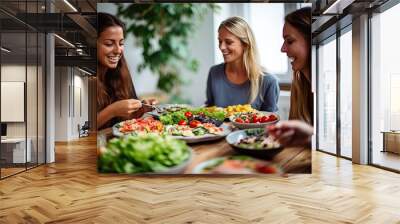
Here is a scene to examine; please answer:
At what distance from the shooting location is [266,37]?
15.3 feet

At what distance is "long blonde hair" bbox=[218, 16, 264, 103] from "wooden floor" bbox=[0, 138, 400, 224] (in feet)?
4.13

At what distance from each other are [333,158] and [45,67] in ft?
19.5

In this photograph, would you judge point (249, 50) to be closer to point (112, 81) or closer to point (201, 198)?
point (112, 81)

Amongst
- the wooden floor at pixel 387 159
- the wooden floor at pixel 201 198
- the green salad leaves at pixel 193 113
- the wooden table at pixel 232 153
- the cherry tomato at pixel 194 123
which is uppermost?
the green salad leaves at pixel 193 113

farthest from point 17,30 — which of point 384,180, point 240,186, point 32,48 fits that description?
point 384,180

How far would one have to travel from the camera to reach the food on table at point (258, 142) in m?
4.59

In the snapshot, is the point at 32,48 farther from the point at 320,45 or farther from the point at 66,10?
the point at 320,45

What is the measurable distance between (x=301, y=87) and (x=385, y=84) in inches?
105

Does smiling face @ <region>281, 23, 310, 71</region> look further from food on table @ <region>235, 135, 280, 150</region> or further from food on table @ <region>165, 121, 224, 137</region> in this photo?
food on table @ <region>165, 121, 224, 137</region>

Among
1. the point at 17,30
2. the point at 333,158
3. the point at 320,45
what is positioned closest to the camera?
the point at 17,30

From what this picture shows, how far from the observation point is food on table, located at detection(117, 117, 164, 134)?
4.66m

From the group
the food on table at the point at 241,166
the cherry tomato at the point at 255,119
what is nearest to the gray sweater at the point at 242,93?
the cherry tomato at the point at 255,119

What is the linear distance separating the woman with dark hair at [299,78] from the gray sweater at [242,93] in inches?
8.9

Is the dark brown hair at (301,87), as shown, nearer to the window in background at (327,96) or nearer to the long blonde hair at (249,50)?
the long blonde hair at (249,50)
